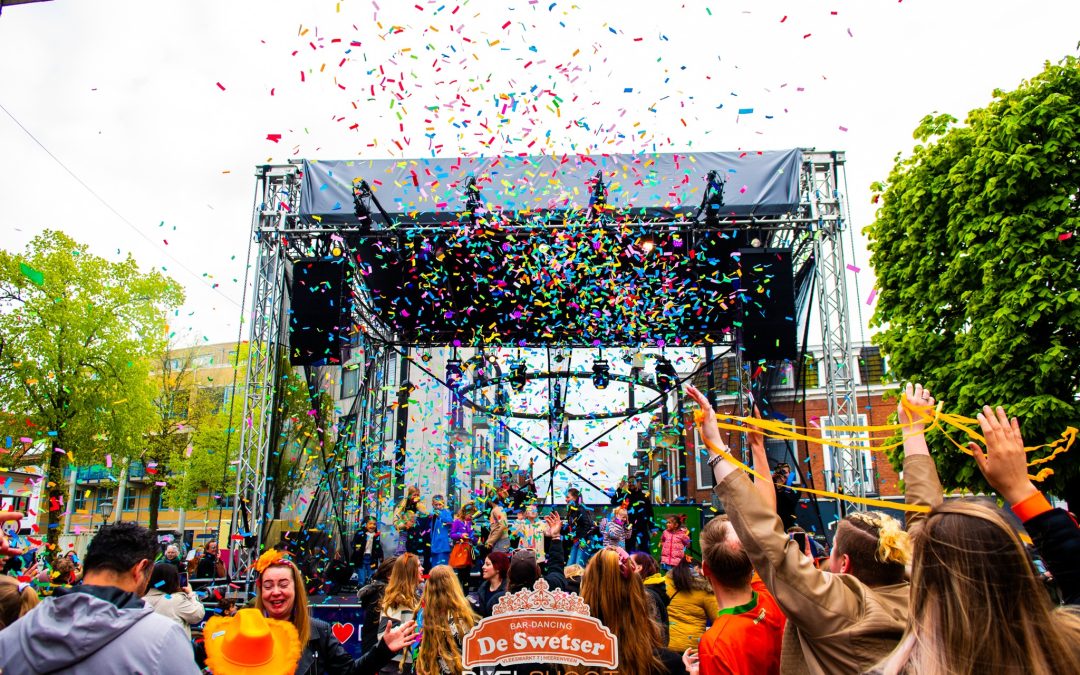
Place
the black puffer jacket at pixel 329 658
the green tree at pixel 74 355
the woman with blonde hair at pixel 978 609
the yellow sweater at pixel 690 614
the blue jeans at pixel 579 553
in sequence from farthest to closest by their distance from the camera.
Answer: the green tree at pixel 74 355 < the blue jeans at pixel 579 553 < the yellow sweater at pixel 690 614 < the black puffer jacket at pixel 329 658 < the woman with blonde hair at pixel 978 609

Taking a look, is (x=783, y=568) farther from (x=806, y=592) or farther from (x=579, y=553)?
(x=579, y=553)

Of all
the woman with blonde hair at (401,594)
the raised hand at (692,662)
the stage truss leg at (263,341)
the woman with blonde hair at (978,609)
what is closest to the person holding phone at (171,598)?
the woman with blonde hair at (401,594)

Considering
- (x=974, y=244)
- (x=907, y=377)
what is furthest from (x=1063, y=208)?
(x=907, y=377)

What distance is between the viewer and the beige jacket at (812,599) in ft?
6.15

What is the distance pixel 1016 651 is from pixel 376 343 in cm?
1221

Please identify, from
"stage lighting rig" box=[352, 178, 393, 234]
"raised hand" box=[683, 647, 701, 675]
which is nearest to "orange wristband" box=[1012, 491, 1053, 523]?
"raised hand" box=[683, 647, 701, 675]

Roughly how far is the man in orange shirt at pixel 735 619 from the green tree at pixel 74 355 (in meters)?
16.5

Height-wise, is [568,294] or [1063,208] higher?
[1063,208]

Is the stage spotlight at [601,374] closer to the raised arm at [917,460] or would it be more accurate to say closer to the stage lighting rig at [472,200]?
the stage lighting rig at [472,200]

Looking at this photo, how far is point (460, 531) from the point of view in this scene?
1037 cm

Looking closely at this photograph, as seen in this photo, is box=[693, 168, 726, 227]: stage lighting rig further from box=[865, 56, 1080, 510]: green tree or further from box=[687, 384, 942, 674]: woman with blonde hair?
box=[687, 384, 942, 674]: woman with blonde hair

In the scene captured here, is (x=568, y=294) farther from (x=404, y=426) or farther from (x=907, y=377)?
(x=907, y=377)

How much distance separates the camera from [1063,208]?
10172 mm

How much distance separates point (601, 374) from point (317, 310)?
5.42 m
